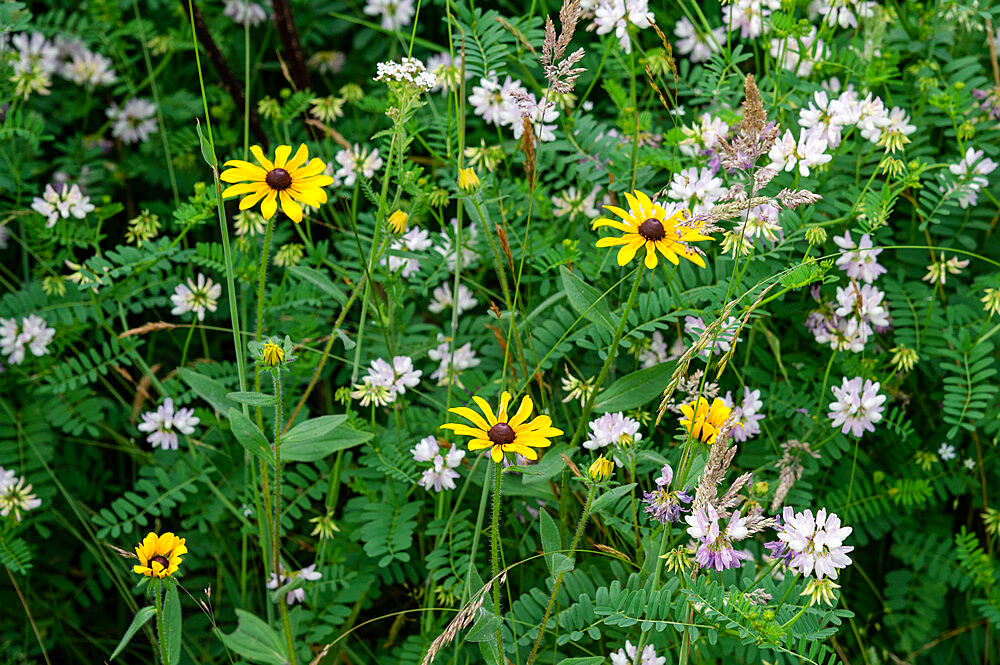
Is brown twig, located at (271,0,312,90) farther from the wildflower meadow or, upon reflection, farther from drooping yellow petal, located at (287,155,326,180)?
drooping yellow petal, located at (287,155,326,180)

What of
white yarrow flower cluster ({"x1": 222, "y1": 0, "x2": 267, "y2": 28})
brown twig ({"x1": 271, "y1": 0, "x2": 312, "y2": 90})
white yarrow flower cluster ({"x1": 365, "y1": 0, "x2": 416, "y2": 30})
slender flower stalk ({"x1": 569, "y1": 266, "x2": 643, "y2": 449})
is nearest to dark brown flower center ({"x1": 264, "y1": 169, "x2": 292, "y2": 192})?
slender flower stalk ({"x1": 569, "y1": 266, "x2": 643, "y2": 449})

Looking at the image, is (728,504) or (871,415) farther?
(871,415)

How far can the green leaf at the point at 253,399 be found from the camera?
4.00 ft

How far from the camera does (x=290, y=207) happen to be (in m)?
1.24

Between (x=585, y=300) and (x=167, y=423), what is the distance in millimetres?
874

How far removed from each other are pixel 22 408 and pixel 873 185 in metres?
1.84

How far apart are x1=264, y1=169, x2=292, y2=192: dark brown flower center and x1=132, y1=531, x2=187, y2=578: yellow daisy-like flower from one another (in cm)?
49

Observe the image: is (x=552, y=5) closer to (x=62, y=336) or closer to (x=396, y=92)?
(x=396, y=92)

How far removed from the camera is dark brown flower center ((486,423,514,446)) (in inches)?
44.3

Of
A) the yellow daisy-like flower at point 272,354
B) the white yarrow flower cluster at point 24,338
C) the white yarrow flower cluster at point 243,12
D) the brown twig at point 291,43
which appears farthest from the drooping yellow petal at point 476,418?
the white yarrow flower cluster at point 243,12

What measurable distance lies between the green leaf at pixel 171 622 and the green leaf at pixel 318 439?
0.25 meters

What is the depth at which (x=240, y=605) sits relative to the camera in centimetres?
173

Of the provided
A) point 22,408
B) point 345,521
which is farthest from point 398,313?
point 22,408

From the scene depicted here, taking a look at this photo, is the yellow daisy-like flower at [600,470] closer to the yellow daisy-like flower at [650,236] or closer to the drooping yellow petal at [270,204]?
the yellow daisy-like flower at [650,236]
